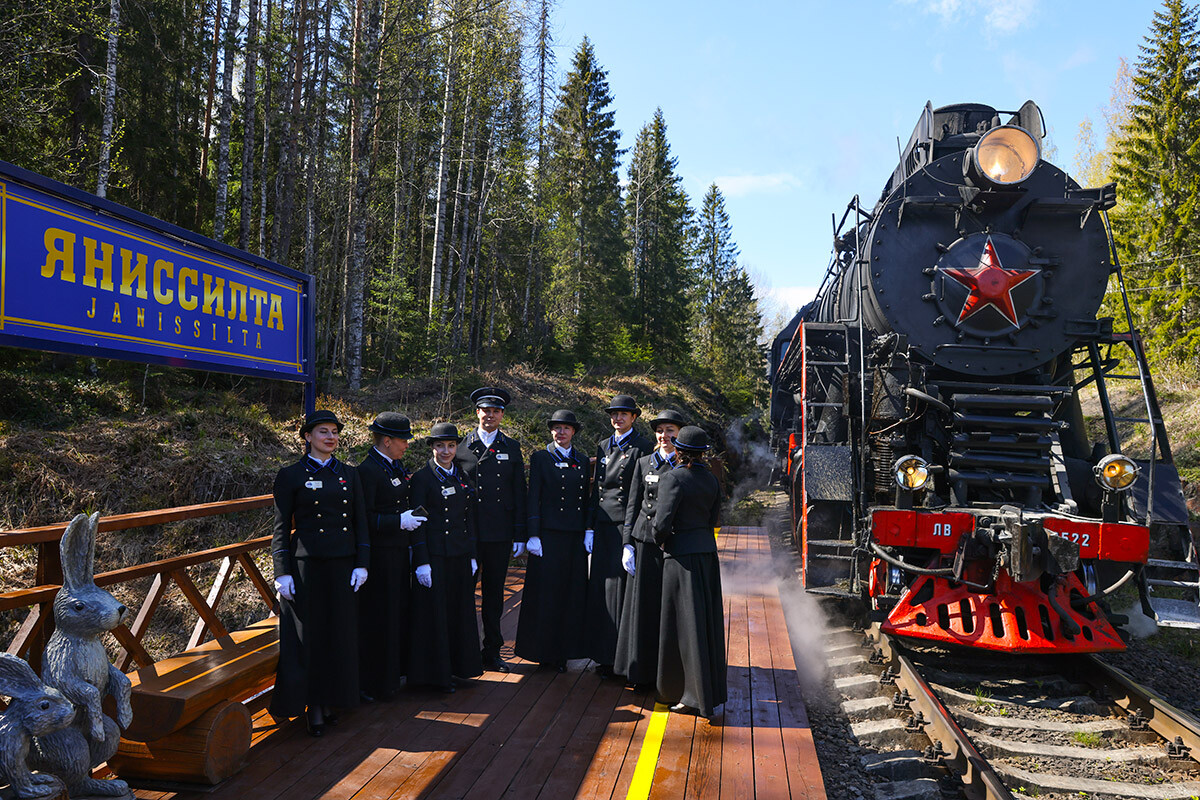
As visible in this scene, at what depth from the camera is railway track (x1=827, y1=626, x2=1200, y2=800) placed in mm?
3945

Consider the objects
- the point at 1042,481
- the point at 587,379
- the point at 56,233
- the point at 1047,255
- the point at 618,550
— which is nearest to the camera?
the point at 56,233

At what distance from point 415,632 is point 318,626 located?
0.72 meters

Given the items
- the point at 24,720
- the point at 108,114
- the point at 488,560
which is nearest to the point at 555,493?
the point at 488,560

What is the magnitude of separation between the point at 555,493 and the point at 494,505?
45cm

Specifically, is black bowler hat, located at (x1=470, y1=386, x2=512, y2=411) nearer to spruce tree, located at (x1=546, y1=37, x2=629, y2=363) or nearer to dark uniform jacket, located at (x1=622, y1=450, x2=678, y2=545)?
dark uniform jacket, located at (x1=622, y1=450, x2=678, y2=545)

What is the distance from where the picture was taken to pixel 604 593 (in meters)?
5.04

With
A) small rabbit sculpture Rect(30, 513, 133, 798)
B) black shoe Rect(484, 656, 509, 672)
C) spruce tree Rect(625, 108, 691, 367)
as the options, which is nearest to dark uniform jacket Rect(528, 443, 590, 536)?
black shoe Rect(484, 656, 509, 672)

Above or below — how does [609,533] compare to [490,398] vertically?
below

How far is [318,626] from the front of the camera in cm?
406

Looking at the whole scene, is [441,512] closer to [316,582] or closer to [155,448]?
[316,582]

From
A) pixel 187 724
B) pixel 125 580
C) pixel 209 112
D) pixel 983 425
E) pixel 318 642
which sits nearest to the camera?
pixel 187 724

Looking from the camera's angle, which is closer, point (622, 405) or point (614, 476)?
point (614, 476)

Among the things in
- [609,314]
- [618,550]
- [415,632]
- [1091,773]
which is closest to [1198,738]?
[1091,773]

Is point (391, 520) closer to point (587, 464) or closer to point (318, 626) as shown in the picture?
point (318, 626)
